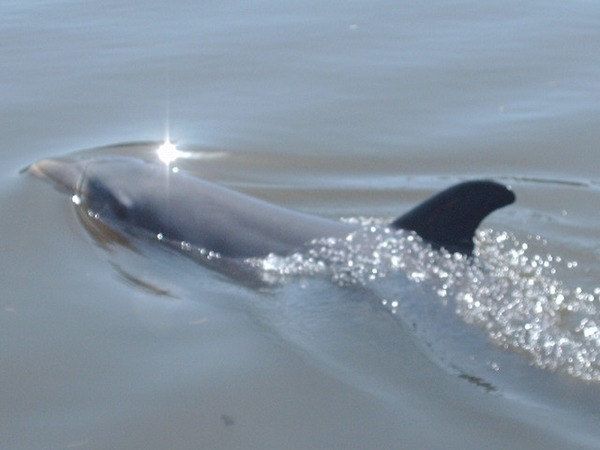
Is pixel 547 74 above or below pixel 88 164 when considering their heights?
above

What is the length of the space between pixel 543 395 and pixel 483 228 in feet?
8.51

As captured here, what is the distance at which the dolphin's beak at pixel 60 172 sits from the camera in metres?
9.10

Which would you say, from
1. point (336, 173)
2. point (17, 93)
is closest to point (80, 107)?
point (17, 93)

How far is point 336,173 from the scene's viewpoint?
385 inches

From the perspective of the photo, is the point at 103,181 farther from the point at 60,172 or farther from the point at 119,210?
the point at 60,172

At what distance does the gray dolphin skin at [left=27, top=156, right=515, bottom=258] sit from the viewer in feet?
24.1

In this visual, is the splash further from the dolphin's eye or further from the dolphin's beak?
the dolphin's beak

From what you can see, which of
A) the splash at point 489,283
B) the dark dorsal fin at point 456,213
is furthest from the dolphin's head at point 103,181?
the dark dorsal fin at point 456,213

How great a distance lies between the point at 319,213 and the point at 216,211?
1074 millimetres

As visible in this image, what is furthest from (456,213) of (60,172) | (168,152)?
(168,152)

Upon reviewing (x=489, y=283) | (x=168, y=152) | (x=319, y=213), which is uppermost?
(x=168, y=152)

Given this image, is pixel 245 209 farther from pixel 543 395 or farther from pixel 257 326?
pixel 543 395

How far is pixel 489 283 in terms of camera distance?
729 cm

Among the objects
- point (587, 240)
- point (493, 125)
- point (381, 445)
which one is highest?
point (493, 125)
